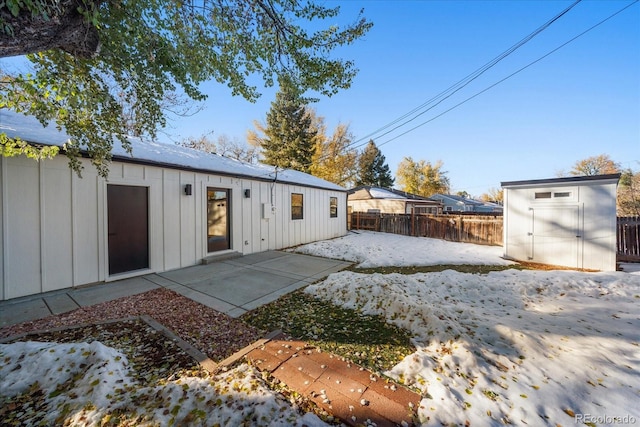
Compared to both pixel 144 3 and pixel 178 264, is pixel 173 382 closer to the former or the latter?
pixel 144 3

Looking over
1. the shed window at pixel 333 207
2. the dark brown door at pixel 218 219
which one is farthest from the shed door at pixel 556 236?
the dark brown door at pixel 218 219

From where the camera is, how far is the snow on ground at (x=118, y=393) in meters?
1.66

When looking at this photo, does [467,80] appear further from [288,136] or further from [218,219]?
[288,136]

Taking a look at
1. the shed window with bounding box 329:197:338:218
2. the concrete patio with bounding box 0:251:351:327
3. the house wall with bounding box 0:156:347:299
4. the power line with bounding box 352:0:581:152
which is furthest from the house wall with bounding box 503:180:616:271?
the house wall with bounding box 0:156:347:299

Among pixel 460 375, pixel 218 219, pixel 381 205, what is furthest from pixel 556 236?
pixel 381 205

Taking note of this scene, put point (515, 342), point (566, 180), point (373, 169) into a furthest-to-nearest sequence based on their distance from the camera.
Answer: point (373, 169) < point (566, 180) < point (515, 342)

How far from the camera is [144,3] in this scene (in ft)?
8.77

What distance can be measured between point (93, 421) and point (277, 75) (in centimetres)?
441

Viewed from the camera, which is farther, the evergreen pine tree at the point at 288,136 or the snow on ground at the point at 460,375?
the evergreen pine tree at the point at 288,136

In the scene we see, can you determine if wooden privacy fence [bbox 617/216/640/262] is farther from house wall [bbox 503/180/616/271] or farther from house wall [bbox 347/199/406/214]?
house wall [bbox 347/199/406/214]

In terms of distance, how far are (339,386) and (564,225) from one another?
8.12 metres

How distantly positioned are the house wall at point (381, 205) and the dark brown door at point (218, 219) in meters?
14.5

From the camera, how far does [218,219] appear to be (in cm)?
709

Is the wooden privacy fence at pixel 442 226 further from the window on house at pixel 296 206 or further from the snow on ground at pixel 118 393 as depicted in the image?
the snow on ground at pixel 118 393
